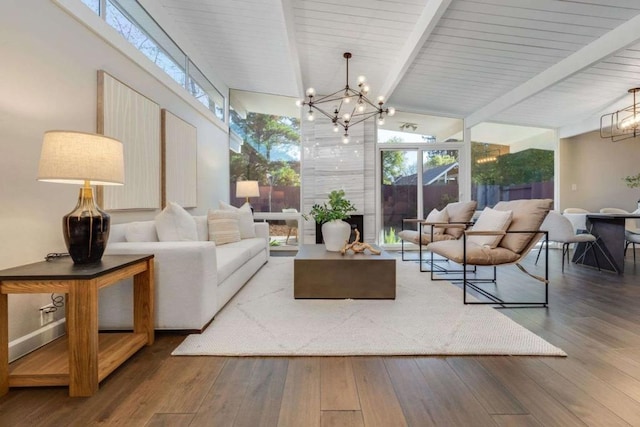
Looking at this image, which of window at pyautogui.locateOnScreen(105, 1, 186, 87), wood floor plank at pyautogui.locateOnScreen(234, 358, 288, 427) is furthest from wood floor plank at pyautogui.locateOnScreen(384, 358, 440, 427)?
window at pyautogui.locateOnScreen(105, 1, 186, 87)

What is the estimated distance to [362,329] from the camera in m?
2.20

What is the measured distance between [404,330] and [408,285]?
4.09 ft

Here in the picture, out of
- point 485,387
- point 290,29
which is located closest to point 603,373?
point 485,387

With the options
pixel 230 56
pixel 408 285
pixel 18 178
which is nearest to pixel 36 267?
pixel 18 178

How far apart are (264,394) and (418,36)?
371 cm

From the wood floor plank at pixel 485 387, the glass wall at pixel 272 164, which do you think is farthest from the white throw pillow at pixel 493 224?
the glass wall at pixel 272 164

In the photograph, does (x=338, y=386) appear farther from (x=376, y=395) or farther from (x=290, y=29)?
(x=290, y=29)

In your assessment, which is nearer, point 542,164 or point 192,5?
point 192,5

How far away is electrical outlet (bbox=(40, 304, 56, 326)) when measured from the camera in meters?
1.97

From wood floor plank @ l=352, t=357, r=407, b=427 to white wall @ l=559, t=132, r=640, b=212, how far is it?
6793 mm

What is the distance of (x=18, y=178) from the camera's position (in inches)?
72.5

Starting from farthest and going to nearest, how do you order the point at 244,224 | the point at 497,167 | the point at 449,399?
the point at 497,167 < the point at 244,224 < the point at 449,399

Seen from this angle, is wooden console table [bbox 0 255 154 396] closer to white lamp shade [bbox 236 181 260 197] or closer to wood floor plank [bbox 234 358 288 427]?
wood floor plank [bbox 234 358 288 427]

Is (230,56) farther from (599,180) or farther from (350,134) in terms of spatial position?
(599,180)
